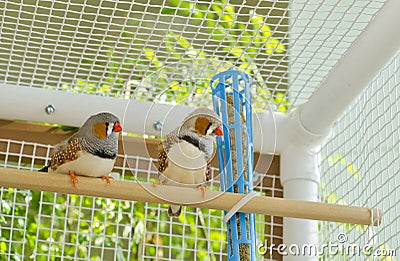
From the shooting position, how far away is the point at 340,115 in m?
1.54

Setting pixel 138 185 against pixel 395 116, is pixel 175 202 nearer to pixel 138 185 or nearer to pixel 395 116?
pixel 138 185

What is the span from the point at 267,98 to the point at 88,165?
489 millimetres

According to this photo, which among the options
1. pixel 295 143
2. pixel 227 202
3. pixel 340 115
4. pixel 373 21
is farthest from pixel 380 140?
pixel 227 202

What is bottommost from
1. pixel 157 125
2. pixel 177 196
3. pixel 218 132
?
pixel 177 196

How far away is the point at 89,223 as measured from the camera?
6.93ft

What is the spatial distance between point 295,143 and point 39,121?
1.74 feet

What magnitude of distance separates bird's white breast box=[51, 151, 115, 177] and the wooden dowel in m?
0.03

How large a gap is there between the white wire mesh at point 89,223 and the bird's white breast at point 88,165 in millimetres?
50

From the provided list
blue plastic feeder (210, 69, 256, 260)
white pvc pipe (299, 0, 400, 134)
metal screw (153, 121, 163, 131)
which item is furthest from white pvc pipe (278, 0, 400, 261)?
metal screw (153, 121, 163, 131)

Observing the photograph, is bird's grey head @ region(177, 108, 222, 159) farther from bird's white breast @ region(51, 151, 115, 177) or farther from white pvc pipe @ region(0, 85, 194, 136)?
white pvc pipe @ region(0, 85, 194, 136)

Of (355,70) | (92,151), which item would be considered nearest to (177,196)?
(92,151)

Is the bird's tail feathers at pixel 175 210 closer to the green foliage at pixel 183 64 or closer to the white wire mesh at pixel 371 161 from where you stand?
the green foliage at pixel 183 64

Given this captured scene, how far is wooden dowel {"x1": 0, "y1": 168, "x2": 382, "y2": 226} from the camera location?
3.90 feet

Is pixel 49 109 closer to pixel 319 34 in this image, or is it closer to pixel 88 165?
pixel 88 165
